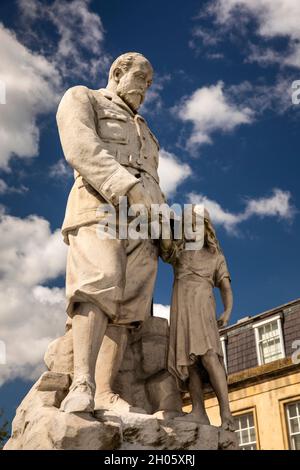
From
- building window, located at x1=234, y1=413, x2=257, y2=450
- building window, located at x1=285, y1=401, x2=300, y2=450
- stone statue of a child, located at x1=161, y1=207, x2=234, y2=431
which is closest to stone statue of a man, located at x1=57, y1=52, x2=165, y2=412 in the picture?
stone statue of a child, located at x1=161, y1=207, x2=234, y2=431

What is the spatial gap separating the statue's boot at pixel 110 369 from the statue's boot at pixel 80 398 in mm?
296

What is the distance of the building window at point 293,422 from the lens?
21312 mm

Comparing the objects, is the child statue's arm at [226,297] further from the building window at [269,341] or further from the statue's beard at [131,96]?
the building window at [269,341]

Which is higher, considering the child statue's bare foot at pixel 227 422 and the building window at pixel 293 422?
the building window at pixel 293 422

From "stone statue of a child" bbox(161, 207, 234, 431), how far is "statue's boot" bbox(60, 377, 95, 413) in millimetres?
1092

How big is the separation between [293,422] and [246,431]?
2108 mm

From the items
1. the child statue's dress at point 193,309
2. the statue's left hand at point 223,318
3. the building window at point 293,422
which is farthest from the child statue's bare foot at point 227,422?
the building window at point 293,422

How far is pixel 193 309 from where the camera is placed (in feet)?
18.9

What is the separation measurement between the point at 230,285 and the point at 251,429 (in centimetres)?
1817

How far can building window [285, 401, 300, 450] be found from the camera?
21.3 metres

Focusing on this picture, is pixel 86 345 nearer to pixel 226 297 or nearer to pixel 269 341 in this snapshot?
pixel 226 297

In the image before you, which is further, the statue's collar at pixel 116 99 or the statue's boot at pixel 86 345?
the statue's collar at pixel 116 99

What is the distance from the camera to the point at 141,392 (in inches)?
220

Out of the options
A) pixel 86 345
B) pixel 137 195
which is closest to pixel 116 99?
pixel 137 195
